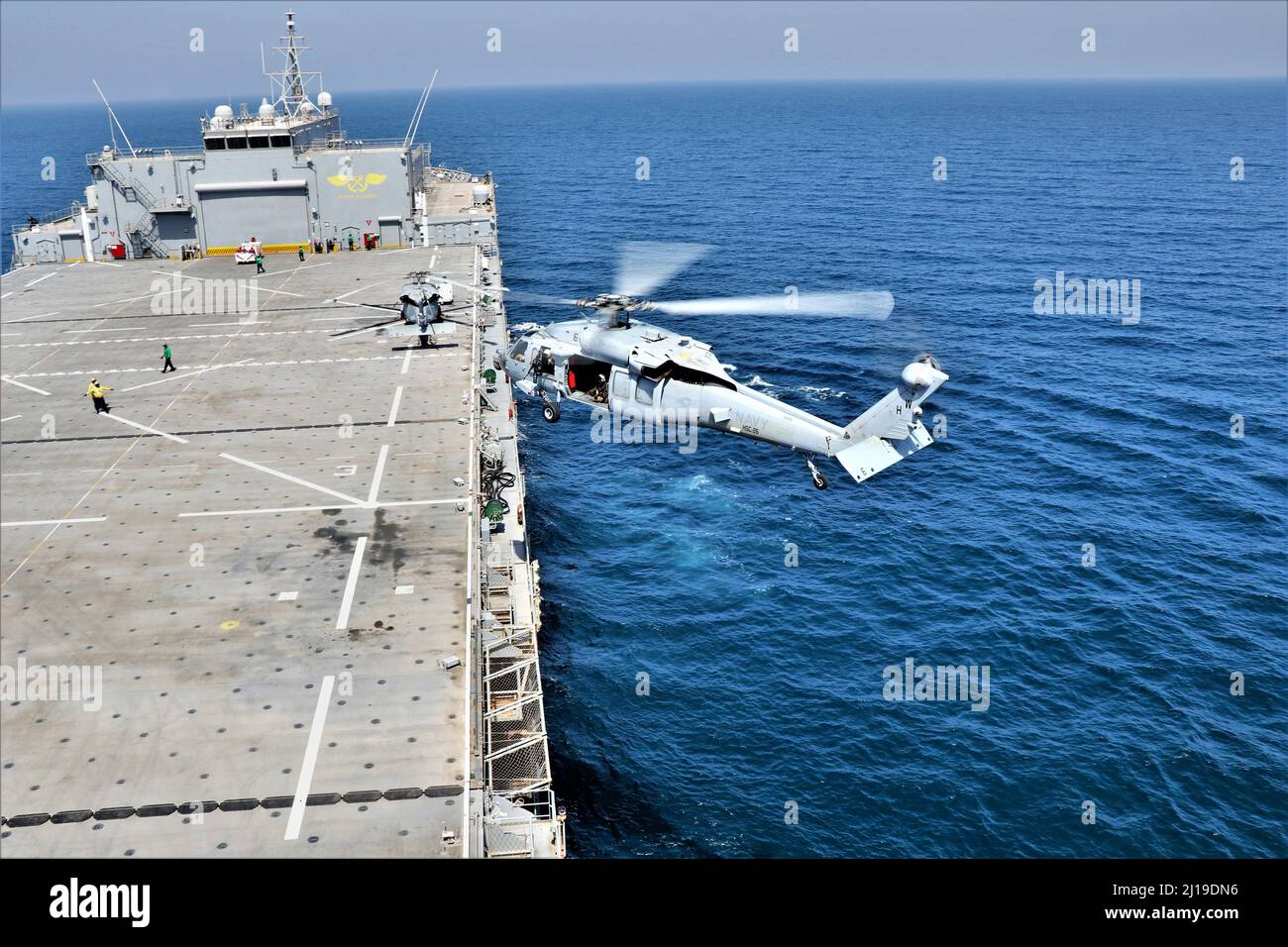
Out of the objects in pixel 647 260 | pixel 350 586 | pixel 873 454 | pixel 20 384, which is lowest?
pixel 350 586

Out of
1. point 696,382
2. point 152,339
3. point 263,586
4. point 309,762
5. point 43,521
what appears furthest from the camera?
point 152,339

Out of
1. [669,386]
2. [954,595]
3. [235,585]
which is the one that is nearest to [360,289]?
[669,386]

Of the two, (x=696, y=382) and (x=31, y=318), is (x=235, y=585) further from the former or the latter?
(x=31, y=318)

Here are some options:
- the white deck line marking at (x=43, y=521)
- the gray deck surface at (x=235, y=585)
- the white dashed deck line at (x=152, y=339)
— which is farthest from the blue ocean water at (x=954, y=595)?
the white deck line marking at (x=43, y=521)

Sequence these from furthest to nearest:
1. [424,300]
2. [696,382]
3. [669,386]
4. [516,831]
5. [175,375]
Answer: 1. [175,375]
2. [424,300]
3. [669,386]
4. [696,382]
5. [516,831]

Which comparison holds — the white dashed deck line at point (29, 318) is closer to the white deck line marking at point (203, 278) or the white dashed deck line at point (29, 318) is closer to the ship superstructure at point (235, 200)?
the white deck line marking at point (203, 278)
